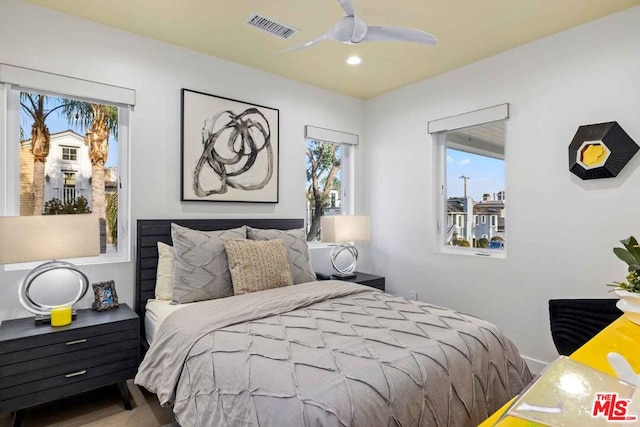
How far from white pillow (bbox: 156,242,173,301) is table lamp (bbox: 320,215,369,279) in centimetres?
155

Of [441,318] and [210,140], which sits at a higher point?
[210,140]

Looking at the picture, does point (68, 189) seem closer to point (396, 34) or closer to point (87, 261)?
point (87, 261)

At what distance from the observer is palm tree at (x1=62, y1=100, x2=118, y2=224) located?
9.16ft

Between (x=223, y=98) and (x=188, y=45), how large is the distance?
50 cm

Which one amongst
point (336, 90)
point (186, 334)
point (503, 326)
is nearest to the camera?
point (186, 334)

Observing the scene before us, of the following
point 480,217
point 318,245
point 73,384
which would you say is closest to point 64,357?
point 73,384

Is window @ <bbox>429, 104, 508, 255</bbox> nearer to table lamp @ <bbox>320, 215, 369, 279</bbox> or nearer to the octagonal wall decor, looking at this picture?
the octagonal wall decor

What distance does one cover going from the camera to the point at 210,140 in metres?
3.25

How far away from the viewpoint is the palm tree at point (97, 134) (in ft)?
9.16

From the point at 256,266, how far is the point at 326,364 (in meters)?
1.36

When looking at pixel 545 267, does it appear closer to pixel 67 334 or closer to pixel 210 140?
pixel 210 140

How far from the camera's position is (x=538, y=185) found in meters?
3.02

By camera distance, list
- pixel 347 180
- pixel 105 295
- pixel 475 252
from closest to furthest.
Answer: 1. pixel 105 295
2. pixel 475 252
3. pixel 347 180

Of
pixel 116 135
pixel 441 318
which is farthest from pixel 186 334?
pixel 116 135
